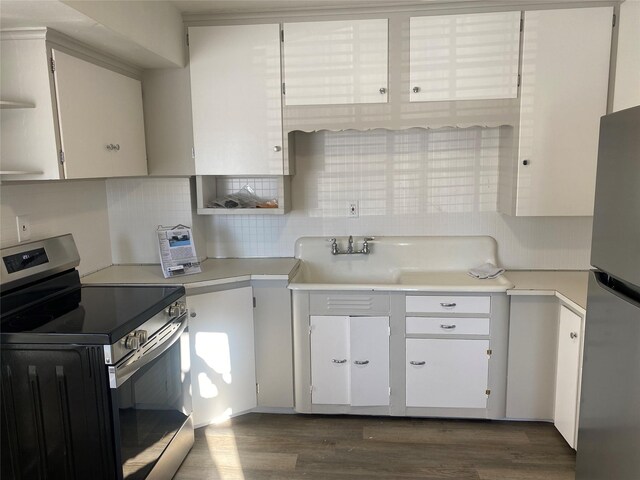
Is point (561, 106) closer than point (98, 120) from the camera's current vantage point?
No

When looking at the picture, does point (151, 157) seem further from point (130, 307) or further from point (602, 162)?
point (602, 162)

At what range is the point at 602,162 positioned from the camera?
1.55 m

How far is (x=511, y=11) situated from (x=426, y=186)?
106cm

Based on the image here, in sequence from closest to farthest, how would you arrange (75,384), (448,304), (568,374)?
(75,384) → (568,374) → (448,304)

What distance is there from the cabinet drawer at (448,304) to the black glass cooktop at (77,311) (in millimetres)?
1238

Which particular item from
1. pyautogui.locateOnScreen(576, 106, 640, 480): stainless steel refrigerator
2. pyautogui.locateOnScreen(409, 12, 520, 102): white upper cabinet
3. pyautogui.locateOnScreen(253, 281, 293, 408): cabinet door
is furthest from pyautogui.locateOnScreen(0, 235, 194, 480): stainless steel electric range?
pyautogui.locateOnScreen(409, 12, 520, 102): white upper cabinet

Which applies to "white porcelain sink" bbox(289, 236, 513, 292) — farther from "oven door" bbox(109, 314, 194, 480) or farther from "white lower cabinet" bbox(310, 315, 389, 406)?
"oven door" bbox(109, 314, 194, 480)

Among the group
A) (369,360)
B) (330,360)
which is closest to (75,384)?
(330,360)

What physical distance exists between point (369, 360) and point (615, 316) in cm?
143

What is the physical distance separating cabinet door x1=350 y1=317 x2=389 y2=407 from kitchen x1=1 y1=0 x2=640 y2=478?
66 centimetres

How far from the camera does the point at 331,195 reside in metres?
3.10

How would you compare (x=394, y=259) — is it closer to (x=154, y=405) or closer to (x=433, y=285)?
(x=433, y=285)

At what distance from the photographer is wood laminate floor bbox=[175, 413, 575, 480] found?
2.31 meters

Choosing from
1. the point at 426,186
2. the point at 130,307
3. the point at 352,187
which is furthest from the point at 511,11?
the point at 130,307
